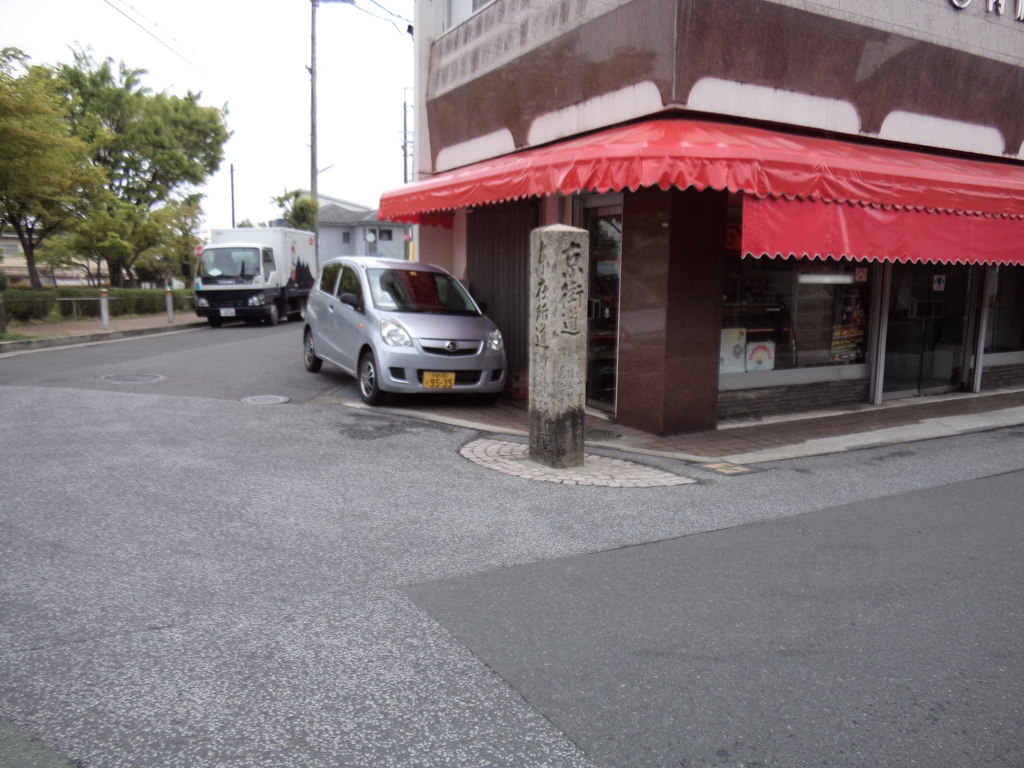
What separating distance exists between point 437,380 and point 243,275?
14025 mm

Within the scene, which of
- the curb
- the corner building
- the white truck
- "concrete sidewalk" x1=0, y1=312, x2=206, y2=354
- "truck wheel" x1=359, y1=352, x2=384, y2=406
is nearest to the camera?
the corner building

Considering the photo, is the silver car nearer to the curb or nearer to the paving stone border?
the paving stone border

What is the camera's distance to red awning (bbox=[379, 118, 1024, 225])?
6633 mm

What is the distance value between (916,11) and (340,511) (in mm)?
8696

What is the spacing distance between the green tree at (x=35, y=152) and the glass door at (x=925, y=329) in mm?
15909

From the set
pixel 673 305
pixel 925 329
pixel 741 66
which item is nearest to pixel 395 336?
pixel 673 305

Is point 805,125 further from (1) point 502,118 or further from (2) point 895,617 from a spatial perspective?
(2) point 895,617

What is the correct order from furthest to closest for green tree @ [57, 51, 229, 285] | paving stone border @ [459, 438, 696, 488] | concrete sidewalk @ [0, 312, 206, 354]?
green tree @ [57, 51, 229, 285] < concrete sidewalk @ [0, 312, 206, 354] < paving stone border @ [459, 438, 696, 488]

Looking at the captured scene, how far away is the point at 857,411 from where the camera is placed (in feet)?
31.6

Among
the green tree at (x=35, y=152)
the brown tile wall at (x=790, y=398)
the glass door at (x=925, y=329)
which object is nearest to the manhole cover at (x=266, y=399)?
the brown tile wall at (x=790, y=398)

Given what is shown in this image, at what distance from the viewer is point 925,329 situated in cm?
1060

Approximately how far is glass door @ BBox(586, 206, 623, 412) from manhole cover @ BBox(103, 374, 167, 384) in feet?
19.4

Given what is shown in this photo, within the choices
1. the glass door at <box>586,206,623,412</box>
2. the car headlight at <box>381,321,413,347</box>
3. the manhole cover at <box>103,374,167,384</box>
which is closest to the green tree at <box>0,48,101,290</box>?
the manhole cover at <box>103,374,167,384</box>

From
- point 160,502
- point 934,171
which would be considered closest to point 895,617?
point 160,502
